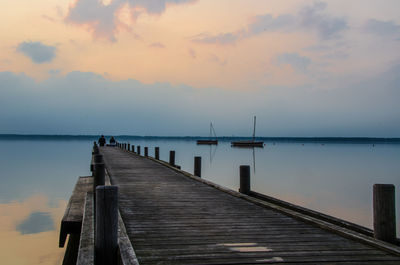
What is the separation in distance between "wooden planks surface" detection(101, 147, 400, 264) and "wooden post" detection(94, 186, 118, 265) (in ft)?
1.14

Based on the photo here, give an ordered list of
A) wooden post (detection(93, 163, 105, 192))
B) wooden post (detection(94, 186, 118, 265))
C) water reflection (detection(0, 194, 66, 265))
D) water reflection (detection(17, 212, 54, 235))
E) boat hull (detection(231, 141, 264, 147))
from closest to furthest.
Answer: wooden post (detection(94, 186, 118, 265)) → wooden post (detection(93, 163, 105, 192)) → water reflection (detection(0, 194, 66, 265)) → water reflection (detection(17, 212, 54, 235)) → boat hull (detection(231, 141, 264, 147))

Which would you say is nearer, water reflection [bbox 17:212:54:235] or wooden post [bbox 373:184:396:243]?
wooden post [bbox 373:184:396:243]

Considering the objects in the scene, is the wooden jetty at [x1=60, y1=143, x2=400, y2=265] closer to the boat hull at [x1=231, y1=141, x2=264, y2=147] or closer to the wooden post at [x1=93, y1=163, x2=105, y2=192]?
the wooden post at [x1=93, y1=163, x2=105, y2=192]

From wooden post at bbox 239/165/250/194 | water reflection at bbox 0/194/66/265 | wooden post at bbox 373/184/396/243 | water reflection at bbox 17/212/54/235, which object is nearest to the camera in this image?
wooden post at bbox 373/184/396/243

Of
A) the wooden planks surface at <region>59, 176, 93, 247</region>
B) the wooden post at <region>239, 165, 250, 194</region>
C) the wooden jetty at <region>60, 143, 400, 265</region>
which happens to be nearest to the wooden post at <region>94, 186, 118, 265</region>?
the wooden jetty at <region>60, 143, 400, 265</region>

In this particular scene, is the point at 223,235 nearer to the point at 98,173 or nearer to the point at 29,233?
the point at 98,173

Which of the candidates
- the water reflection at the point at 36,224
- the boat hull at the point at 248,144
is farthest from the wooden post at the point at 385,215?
the boat hull at the point at 248,144

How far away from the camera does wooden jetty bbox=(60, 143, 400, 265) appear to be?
437cm

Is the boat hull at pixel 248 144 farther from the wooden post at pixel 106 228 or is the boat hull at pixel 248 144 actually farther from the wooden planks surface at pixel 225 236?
the wooden post at pixel 106 228

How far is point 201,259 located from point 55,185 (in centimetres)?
2455

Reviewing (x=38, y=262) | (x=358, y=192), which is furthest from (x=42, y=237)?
(x=358, y=192)

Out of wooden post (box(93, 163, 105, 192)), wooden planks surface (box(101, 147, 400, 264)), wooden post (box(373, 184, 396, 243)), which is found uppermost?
wooden post (box(93, 163, 105, 192))

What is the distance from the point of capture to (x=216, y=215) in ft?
22.4

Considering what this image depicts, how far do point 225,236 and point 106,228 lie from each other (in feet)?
5.74
